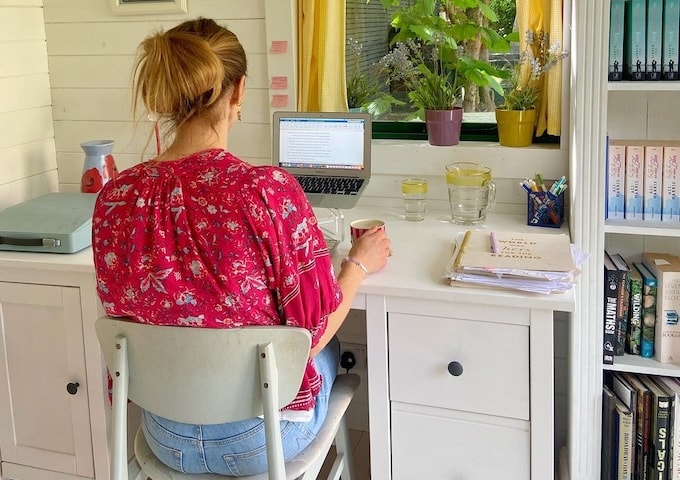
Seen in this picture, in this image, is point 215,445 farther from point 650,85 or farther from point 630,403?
point 650,85

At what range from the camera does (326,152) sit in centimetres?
225

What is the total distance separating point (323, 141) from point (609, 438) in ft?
3.76

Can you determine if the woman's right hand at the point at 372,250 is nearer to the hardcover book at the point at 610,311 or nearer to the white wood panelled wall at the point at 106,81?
the hardcover book at the point at 610,311

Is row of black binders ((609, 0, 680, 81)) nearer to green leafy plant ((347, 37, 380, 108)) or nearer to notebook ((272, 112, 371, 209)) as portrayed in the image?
notebook ((272, 112, 371, 209))

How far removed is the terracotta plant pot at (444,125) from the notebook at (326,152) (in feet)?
0.83

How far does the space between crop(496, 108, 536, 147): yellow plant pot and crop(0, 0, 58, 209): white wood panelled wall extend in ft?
5.26

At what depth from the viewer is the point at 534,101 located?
7.41 ft

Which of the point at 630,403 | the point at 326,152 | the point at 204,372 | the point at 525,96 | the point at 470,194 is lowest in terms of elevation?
the point at 630,403

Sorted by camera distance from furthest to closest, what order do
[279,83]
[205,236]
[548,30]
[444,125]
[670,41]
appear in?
[279,83] → [444,125] → [548,30] → [670,41] → [205,236]

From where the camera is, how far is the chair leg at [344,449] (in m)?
1.97

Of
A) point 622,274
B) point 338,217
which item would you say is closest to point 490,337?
point 622,274

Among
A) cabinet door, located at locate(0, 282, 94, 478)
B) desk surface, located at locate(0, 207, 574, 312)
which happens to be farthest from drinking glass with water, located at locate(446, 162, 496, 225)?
cabinet door, located at locate(0, 282, 94, 478)

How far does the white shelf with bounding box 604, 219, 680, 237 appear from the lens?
74.4 inches

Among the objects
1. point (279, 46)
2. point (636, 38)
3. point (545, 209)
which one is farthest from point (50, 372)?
point (636, 38)
